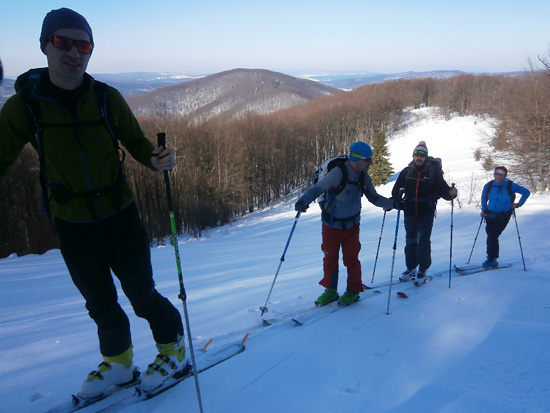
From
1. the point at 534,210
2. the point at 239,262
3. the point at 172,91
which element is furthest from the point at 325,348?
the point at 172,91

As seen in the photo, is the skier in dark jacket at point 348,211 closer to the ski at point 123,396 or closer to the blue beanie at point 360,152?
the blue beanie at point 360,152

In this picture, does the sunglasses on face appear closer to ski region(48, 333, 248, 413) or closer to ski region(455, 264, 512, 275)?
ski region(48, 333, 248, 413)

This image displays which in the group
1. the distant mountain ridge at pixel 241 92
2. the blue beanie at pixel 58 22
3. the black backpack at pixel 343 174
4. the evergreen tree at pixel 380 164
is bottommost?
the evergreen tree at pixel 380 164

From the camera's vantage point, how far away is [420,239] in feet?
17.5

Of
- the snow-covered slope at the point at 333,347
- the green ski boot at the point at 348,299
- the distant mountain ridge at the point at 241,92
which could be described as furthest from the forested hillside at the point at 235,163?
the distant mountain ridge at the point at 241,92

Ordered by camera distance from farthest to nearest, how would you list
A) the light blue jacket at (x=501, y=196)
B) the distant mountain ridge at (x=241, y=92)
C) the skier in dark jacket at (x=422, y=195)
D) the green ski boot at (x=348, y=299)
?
the distant mountain ridge at (x=241, y=92)
the light blue jacket at (x=501, y=196)
the skier in dark jacket at (x=422, y=195)
the green ski boot at (x=348, y=299)

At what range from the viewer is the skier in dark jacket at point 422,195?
5133 mm

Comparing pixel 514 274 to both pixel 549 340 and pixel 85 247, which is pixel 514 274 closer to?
pixel 549 340

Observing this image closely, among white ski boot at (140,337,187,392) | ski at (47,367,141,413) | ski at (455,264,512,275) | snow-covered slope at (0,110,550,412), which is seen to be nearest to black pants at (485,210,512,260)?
ski at (455,264,512,275)

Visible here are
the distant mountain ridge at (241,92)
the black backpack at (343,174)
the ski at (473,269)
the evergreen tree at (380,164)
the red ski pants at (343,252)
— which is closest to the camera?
the black backpack at (343,174)

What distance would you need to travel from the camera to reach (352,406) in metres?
2.18

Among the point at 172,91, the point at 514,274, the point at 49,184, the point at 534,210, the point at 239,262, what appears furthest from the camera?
the point at 172,91

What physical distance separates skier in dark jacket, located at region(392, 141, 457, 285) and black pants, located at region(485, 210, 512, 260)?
199 cm

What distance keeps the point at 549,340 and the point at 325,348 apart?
206 centimetres
